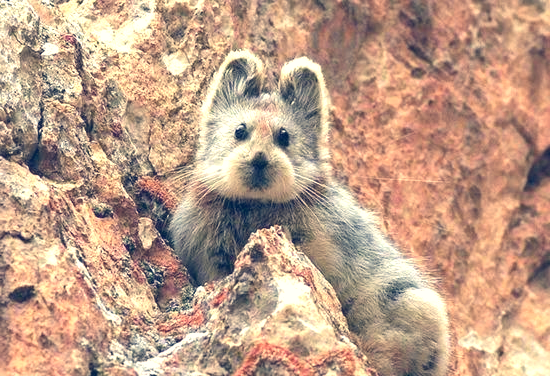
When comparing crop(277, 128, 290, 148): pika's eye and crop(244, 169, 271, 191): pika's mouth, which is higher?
crop(277, 128, 290, 148): pika's eye

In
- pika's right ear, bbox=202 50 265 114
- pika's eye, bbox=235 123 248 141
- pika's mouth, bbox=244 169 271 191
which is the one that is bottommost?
pika's mouth, bbox=244 169 271 191

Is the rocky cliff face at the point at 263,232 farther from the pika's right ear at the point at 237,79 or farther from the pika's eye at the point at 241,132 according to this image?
the pika's eye at the point at 241,132

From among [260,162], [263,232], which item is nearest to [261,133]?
[260,162]

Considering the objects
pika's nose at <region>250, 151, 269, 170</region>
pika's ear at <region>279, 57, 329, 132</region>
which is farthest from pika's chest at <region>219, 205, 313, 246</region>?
pika's ear at <region>279, 57, 329, 132</region>

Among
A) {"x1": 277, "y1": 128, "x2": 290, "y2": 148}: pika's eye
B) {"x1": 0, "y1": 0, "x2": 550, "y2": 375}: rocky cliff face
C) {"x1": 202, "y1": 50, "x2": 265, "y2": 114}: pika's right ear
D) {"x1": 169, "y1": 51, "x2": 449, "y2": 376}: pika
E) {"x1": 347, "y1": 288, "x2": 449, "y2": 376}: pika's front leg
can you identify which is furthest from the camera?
{"x1": 202, "y1": 50, "x2": 265, "y2": 114}: pika's right ear

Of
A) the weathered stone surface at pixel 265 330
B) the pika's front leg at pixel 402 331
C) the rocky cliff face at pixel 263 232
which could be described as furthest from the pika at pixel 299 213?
the weathered stone surface at pixel 265 330

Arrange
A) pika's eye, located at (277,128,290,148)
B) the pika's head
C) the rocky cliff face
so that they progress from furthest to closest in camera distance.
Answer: pika's eye, located at (277,128,290,148)
the pika's head
the rocky cliff face

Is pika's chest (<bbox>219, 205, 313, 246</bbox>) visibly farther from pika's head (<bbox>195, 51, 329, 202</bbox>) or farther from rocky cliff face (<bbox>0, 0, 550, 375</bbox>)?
rocky cliff face (<bbox>0, 0, 550, 375</bbox>)

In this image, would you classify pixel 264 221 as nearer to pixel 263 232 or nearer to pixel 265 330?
pixel 263 232
